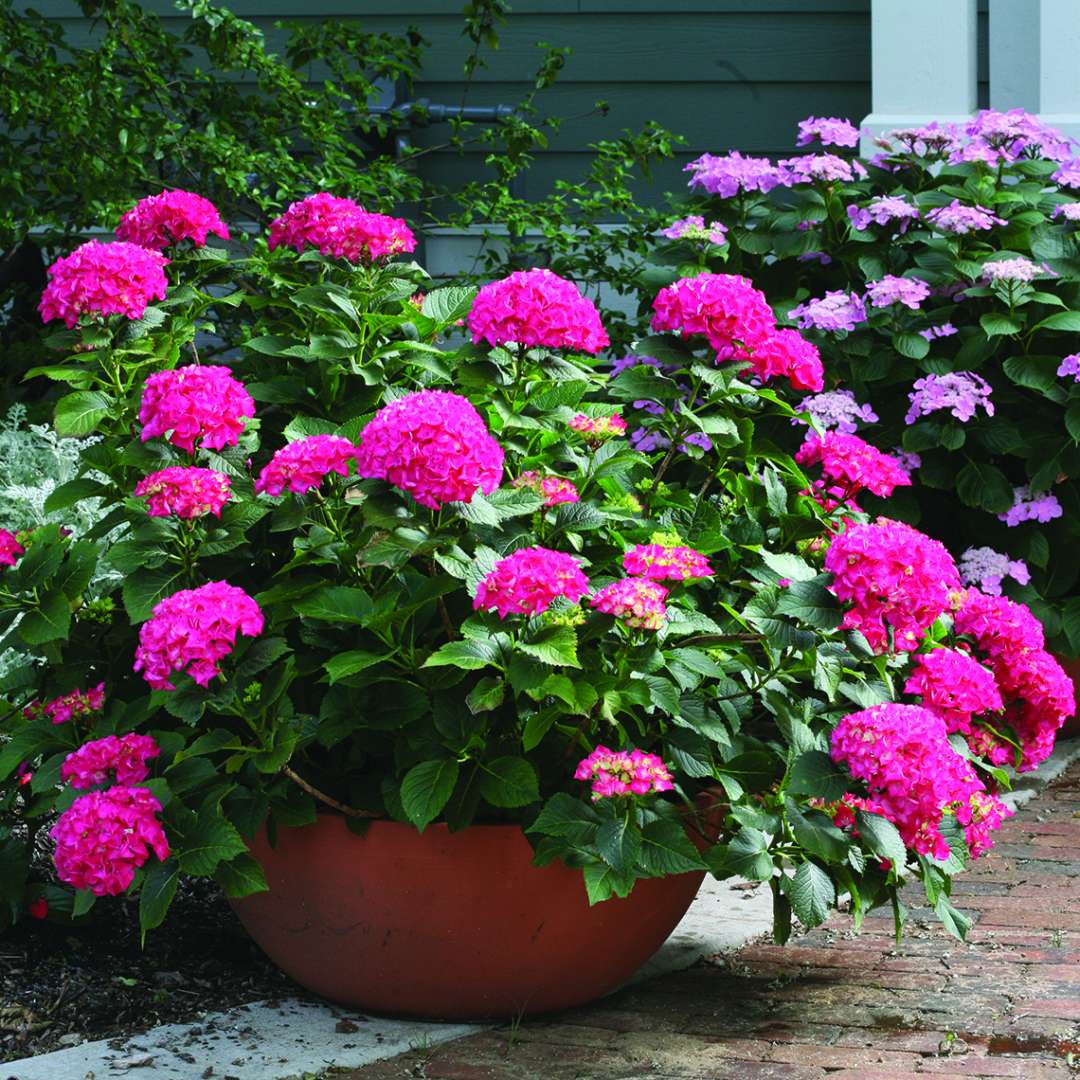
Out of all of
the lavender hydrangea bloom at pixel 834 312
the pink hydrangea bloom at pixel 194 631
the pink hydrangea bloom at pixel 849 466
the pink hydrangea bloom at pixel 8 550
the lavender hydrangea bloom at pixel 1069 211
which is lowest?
the pink hydrangea bloom at pixel 194 631

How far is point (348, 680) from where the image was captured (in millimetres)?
A: 2338

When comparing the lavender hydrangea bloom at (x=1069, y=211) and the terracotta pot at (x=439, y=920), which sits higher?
the lavender hydrangea bloom at (x=1069, y=211)

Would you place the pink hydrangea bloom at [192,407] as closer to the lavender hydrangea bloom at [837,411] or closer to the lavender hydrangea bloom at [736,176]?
the lavender hydrangea bloom at [837,411]

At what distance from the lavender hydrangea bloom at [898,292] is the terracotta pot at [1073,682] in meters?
0.99

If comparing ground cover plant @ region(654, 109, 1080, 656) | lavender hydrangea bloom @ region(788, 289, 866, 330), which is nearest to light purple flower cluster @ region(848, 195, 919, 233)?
ground cover plant @ region(654, 109, 1080, 656)

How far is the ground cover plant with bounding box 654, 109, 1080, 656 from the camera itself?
3.94 meters

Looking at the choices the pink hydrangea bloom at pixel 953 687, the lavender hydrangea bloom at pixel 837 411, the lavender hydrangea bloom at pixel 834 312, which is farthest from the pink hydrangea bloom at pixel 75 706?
the lavender hydrangea bloom at pixel 834 312

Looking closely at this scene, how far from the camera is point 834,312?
4035 millimetres

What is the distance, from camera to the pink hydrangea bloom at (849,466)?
8.98 ft

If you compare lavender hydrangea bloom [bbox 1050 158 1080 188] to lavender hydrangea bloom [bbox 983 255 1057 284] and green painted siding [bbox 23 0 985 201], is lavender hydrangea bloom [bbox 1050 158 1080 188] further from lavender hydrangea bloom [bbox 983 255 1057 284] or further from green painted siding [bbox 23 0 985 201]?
green painted siding [bbox 23 0 985 201]

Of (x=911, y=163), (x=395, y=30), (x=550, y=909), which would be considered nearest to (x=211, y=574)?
(x=550, y=909)

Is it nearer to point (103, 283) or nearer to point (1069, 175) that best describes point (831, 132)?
point (1069, 175)

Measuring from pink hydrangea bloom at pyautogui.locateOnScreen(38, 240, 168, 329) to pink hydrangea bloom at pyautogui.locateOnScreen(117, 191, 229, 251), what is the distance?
238 mm

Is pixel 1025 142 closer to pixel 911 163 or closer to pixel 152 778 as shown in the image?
pixel 911 163
